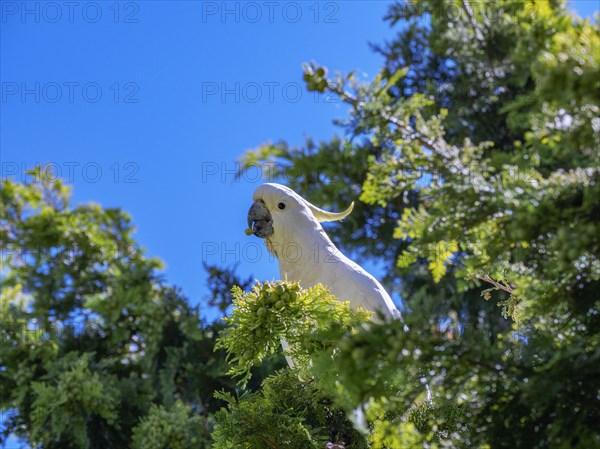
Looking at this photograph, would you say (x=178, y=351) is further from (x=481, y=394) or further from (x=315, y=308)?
(x=481, y=394)

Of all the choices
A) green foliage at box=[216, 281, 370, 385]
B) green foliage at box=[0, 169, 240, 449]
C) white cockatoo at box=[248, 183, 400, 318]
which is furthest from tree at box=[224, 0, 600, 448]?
green foliage at box=[0, 169, 240, 449]

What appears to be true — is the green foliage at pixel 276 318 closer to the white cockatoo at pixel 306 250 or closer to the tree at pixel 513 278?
the tree at pixel 513 278

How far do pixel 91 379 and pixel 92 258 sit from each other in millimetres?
1307

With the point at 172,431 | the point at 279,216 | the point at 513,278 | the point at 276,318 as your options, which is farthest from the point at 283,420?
the point at 172,431


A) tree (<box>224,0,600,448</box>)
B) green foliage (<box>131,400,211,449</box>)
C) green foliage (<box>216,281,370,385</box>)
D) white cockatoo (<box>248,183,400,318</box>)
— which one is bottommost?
tree (<box>224,0,600,448</box>)

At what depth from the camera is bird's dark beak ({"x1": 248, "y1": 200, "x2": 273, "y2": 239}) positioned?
2.55 m

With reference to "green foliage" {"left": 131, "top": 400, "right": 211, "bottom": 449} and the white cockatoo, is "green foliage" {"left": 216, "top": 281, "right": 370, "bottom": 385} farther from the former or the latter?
"green foliage" {"left": 131, "top": 400, "right": 211, "bottom": 449}

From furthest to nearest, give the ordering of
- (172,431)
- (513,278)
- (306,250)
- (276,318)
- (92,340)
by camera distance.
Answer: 1. (92,340)
2. (172,431)
3. (306,250)
4. (276,318)
5. (513,278)

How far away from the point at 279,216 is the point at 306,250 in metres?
0.17

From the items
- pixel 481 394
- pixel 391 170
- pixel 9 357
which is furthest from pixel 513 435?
pixel 9 357

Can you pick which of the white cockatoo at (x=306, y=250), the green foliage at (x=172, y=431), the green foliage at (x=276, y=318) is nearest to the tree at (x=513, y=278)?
the green foliage at (x=276, y=318)

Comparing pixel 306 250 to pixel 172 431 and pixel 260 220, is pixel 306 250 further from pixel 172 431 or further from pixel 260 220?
pixel 172 431

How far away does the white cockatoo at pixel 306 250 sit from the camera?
236 centimetres

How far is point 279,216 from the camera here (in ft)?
8.36
